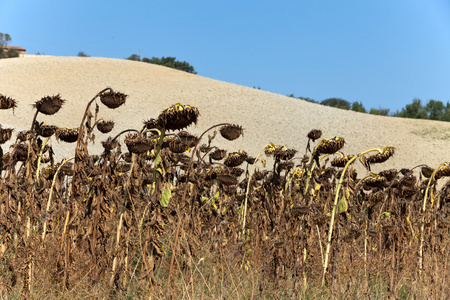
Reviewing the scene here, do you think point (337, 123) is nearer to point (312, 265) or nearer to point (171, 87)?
point (171, 87)

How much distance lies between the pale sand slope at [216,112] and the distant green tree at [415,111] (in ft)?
53.3

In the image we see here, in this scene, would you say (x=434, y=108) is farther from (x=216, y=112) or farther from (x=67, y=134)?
(x=67, y=134)

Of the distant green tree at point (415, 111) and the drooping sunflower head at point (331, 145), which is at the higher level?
the distant green tree at point (415, 111)

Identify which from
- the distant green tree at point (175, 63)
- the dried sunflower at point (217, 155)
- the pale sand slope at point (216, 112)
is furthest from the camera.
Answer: the distant green tree at point (175, 63)

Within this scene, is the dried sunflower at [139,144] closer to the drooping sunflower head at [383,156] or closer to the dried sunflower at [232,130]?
the dried sunflower at [232,130]

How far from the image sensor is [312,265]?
4.70 meters

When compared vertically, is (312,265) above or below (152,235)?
below

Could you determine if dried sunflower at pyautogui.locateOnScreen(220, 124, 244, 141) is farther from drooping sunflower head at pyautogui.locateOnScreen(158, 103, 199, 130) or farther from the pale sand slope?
the pale sand slope

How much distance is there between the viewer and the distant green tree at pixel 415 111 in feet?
158

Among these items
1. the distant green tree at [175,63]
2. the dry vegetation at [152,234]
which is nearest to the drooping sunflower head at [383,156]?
the dry vegetation at [152,234]

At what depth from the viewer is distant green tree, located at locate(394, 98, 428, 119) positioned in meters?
48.1

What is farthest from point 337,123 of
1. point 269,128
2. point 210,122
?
point 210,122

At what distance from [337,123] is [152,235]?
28039 mm

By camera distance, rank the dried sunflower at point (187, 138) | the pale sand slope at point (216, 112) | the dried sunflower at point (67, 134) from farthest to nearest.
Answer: the pale sand slope at point (216, 112), the dried sunflower at point (187, 138), the dried sunflower at point (67, 134)
